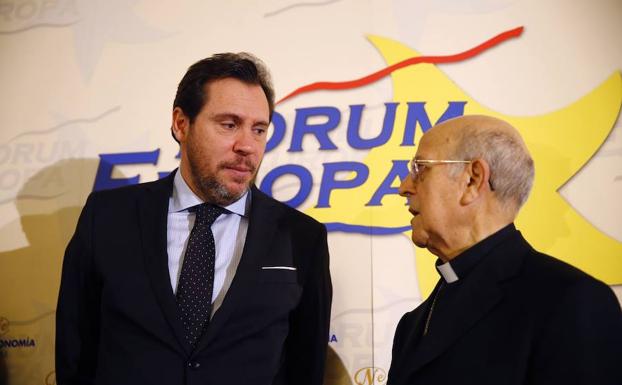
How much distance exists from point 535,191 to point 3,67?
7.83ft

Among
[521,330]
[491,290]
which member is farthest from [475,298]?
[521,330]

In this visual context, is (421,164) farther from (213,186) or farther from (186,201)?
(186,201)

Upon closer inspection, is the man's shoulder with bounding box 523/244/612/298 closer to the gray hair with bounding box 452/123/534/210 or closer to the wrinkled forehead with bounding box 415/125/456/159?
the gray hair with bounding box 452/123/534/210

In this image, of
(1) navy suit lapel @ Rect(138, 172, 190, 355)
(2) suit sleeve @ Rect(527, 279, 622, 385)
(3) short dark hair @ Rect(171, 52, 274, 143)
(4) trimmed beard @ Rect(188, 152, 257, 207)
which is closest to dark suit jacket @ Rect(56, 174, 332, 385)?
(1) navy suit lapel @ Rect(138, 172, 190, 355)

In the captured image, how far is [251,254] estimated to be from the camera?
7.21 ft

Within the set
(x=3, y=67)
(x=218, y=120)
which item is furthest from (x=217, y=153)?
(x=3, y=67)

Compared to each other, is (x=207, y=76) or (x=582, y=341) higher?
(x=207, y=76)

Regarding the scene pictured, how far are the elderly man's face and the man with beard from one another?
62 cm

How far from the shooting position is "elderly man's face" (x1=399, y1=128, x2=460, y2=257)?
170 centimetres

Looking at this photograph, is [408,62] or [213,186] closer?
[213,186]

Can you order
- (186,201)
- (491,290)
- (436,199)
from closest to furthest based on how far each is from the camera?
(491,290) → (436,199) → (186,201)

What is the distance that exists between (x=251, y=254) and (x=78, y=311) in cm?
62

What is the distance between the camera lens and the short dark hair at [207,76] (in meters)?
2.32

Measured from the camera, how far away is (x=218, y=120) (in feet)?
7.44
